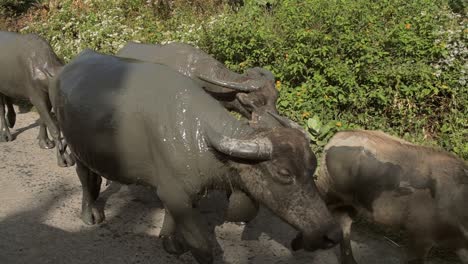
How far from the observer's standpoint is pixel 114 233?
5.03 metres

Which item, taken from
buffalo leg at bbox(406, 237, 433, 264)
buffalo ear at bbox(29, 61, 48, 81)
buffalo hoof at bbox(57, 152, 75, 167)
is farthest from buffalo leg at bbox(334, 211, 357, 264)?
buffalo ear at bbox(29, 61, 48, 81)

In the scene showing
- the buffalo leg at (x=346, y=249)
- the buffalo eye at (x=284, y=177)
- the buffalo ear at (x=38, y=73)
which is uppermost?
the buffalo eye at (x=284, y=177)

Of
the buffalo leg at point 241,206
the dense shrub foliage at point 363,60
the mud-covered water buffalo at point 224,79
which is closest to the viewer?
the buffalo leg at point 241,206

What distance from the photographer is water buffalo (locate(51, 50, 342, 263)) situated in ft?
10.7

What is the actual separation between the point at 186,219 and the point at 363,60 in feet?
12.6

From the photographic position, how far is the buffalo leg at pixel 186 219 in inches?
149

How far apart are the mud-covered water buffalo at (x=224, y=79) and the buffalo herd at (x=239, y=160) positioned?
1 centimetres

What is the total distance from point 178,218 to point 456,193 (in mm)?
2247

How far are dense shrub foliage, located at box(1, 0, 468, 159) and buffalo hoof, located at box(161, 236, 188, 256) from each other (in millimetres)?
2499

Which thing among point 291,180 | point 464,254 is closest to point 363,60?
point 464,254

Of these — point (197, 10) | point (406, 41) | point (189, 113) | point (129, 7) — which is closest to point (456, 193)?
point (189, 113)

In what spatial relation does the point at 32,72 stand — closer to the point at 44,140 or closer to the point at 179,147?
the point at 44,140

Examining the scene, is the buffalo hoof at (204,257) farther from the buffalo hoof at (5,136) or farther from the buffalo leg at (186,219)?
the buffalo hoof at (5,136)

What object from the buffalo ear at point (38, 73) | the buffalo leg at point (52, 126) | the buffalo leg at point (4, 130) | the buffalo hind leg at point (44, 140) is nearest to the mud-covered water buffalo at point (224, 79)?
the buffalo ear at point (38, 73)
